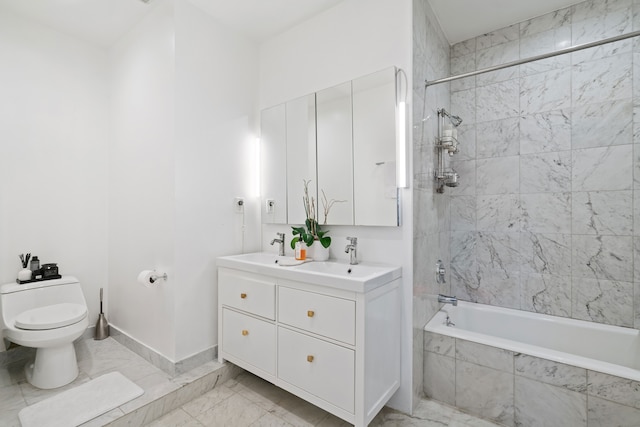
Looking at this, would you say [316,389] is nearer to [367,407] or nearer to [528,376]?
[367,407]

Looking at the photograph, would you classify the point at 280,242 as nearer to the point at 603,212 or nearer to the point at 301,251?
the point at 301,251

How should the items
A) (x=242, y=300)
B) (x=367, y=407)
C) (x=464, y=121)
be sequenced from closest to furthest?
1. (x=367, y=407)
2. (x=242, y=300)
3. (x=464, y=121)

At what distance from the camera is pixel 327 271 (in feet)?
6.46

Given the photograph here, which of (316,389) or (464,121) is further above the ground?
(464,121)

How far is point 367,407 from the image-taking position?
59.2 inches

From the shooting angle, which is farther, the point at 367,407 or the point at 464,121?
the point at 464,121

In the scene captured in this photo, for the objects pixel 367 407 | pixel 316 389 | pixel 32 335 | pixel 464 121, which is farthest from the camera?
pixel 464 121

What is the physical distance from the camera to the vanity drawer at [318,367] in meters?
1.54

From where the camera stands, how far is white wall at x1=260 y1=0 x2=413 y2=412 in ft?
6.08

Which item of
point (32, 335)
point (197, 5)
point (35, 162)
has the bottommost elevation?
point (32, 335)

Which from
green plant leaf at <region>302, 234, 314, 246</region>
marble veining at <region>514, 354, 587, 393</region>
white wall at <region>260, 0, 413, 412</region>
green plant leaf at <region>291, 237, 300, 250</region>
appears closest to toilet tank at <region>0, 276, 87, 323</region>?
white wall at <region>260, 0, 413, 412</region>

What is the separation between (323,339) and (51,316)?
1.86 metres

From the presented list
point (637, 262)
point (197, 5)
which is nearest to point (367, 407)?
point (637, 262)

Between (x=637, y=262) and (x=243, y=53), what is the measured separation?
322 cm
